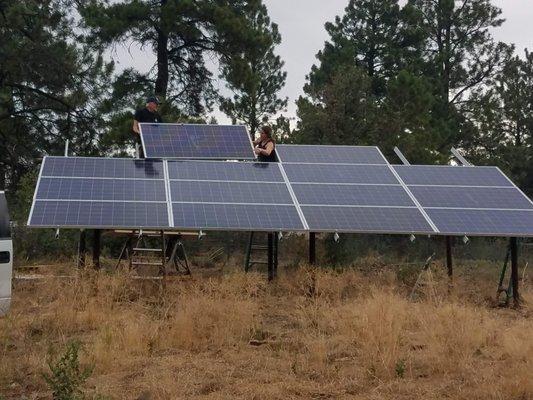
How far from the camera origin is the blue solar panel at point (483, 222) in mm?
12577

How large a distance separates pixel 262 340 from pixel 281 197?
166 inches

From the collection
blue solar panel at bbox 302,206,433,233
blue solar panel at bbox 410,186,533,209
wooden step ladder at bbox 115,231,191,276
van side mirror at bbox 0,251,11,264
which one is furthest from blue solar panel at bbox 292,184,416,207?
van side mirror at bbox 0,251,11,264

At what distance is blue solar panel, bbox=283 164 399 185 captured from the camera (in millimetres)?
14320

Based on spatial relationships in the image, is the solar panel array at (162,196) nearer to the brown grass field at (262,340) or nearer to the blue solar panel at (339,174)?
the blue solar panel at (339,174)

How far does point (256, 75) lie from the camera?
27609mm

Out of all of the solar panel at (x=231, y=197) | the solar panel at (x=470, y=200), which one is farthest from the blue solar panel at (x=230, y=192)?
the solar panel at (x=470, y=200)

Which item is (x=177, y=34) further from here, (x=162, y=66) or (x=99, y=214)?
(x=99, y=214)

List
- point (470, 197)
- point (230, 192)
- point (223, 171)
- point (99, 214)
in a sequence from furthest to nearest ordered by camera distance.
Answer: point (470, 197) < point (223, 171) < point (230, 192) < point (99, 214)

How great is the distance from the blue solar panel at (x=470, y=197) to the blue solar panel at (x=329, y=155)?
5.38ft

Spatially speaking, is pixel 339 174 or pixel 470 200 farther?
pixel 339 174

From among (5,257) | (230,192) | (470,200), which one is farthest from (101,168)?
(470,200)

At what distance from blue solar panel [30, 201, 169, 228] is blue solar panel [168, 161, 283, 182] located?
1603 millimetres

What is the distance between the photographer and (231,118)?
3198 cm

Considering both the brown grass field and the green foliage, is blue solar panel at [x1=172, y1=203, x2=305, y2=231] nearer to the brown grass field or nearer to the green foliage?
the brown grass field
